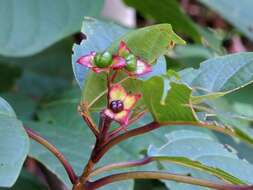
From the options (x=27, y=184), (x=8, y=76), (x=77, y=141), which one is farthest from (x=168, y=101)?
(x=8, y=76)

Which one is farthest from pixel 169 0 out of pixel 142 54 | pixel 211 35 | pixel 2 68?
pixel 142 54

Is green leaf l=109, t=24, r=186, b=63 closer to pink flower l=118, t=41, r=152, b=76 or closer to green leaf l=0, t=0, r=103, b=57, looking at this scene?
pink flower l=118, t=41, r=152, b=76

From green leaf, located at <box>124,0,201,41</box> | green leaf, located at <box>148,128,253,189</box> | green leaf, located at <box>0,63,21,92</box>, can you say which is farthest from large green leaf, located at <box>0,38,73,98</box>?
green leaf, located at <box>148,128,253,189</box>

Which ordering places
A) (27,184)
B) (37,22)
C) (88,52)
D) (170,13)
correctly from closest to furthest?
(88,52)
(27,184)
(37,22)
(170,13)

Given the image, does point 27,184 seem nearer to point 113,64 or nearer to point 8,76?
point 8,76

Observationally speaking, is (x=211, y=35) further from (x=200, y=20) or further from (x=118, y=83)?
(x=200, y=20)

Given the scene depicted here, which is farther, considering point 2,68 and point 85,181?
point 2,68
